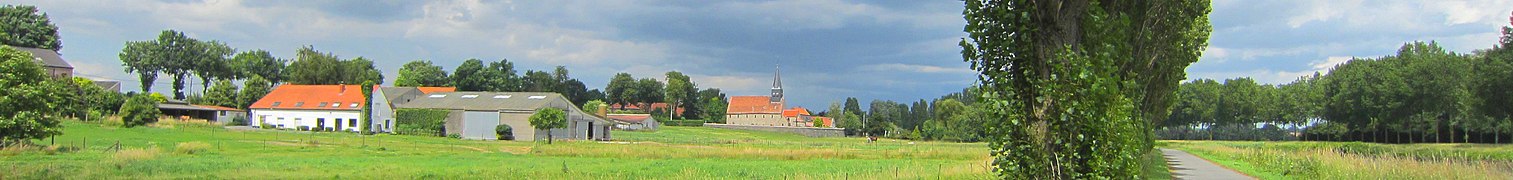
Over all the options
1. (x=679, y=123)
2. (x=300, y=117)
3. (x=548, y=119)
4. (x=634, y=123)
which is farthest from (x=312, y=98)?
(x=679, y=123)

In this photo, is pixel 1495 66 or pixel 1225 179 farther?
pixel 1495 66

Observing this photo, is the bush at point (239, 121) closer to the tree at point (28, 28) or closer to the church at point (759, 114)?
the tree at point (28, 28)

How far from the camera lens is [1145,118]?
23.6 metres

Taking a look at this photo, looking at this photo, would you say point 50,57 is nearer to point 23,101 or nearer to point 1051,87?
point 23,101

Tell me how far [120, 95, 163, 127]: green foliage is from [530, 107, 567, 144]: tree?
22255 mm

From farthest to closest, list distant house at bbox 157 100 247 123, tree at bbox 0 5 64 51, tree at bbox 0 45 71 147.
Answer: tree at bbox 0 5 64 51, distant house at bbox 157 100 247 123, tree at bbox 0 45 71 147

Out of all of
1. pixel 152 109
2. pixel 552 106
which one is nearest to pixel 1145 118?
pixel 552 106

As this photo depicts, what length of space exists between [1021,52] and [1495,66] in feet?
176

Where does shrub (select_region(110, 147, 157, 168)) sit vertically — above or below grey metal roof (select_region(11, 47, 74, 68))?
below

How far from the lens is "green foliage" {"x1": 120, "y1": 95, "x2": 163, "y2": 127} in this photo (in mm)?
57250

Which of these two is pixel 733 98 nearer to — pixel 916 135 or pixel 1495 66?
pixel 916 135

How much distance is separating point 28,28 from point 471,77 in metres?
40.8

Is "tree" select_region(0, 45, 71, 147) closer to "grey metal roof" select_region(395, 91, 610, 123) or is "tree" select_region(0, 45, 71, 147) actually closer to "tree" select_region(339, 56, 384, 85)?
"grey metal roof" select_region(395, 91, 610, 123)

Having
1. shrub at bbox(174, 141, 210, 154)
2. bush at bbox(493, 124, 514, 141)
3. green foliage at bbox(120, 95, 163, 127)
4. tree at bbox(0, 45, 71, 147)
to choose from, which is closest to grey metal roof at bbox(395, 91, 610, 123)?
bush at bbox(493, 124, 514, 141)
